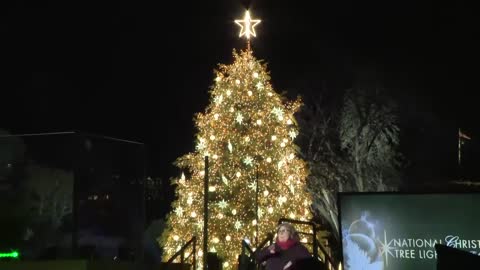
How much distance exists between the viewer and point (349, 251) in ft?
27.5

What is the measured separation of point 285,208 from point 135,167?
4.31 metres

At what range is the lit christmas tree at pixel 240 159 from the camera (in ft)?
54.3

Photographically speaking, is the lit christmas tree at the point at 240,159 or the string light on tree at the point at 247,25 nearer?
the lit christmas tree at the point at 240,159

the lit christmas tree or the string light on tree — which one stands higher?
the string light on tree

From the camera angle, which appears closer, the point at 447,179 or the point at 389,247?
the point at 389,247

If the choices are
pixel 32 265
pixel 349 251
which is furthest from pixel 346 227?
pixel 32 265

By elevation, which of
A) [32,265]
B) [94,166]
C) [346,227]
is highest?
[94,166]

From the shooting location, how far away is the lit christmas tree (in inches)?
652

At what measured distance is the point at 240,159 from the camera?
54.9ft

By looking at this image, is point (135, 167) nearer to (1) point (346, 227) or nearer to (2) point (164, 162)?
(1) point (346, 227)

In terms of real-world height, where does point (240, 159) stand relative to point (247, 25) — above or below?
below

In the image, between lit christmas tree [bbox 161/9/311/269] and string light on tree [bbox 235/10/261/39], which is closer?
lit christmas tree [bbox 161/9/311/269]

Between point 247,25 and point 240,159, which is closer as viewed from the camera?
point 240,159

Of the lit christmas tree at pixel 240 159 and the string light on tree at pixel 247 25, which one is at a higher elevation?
the string light on tree at pixel 247 25
